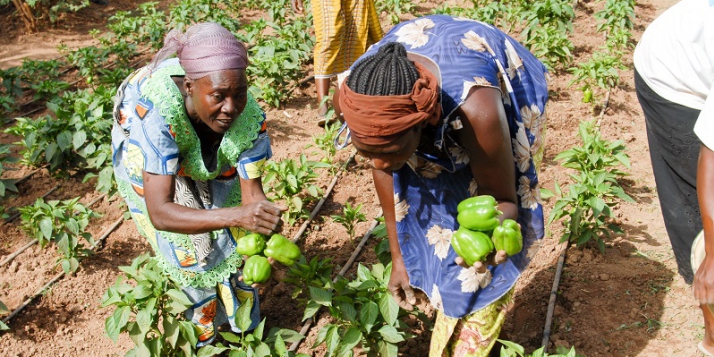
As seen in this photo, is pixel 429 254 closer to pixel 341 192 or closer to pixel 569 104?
pixel 341 192

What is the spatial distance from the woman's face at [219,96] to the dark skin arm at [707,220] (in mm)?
1548

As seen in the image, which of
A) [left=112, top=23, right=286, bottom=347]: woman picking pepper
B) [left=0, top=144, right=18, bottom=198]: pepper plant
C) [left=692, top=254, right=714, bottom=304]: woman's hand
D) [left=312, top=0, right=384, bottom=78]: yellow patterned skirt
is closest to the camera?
[left=692, top=254, right=714, bottom=304]: woman's hand

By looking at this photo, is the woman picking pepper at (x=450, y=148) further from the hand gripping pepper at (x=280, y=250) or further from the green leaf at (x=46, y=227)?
the green leaf at (x=46, y=227)

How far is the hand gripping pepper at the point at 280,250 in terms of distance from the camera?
263 centimetres

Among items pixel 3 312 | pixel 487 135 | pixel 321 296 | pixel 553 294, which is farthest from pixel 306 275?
pixel 3 312

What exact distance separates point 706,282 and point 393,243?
113 centimetres

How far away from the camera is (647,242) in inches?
153

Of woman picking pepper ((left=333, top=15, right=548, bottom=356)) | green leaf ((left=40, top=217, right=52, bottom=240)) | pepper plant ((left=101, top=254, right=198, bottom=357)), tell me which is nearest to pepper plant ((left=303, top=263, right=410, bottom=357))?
woman picking pepper ((left=333, top=15, right=548, bottom=356))

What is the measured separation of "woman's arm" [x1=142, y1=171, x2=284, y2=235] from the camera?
229 cm

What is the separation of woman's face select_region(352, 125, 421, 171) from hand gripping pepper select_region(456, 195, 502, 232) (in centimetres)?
33

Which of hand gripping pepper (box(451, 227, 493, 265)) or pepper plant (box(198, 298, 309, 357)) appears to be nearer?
hand gripping pepper (box(451, 227, 493, 265))

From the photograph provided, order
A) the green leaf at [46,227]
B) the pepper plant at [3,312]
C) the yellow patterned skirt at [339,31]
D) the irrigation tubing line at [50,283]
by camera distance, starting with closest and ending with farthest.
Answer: the pepper plant at [3,312], the irrigation tubing line at [50,283], the green leaf at [46,227], the yellow patterned skirt at [339,31]

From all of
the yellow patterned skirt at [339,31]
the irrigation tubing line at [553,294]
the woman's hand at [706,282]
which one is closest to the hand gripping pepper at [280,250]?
the irrigation tubing line at [553,294]

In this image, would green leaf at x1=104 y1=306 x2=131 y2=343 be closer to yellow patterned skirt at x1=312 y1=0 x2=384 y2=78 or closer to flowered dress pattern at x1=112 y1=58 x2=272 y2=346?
flowered dress pattern at x1=112 y1=58 x2=272 y2=346
